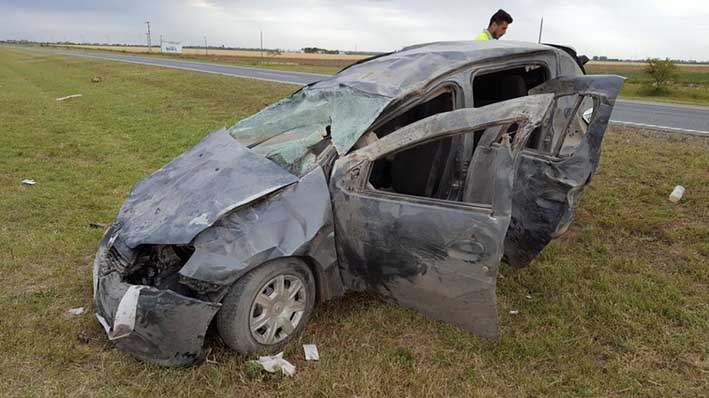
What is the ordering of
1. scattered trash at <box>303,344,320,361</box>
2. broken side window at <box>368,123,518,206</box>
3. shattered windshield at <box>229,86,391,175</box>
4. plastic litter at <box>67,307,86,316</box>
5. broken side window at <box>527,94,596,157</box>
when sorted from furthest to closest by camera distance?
1. broken side window at <box>527,94,596,157</box>
2. plastic litter at <box>67,307,86,316</box>
3. broken side window at <box>368,123,518,206</box>
4. shattered windshield at <box>229,86,391,175</box>
5. scattered trash at <box>303,344,320,361</box>

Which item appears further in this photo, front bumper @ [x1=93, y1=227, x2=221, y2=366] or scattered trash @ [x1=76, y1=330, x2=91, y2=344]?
scattered trash @ [x1=76, y1=330, x2=91, y2=344]

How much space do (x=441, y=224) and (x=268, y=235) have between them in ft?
2.96

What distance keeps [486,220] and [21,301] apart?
3116mm

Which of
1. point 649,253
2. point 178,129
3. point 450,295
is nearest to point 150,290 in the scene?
point 450,295

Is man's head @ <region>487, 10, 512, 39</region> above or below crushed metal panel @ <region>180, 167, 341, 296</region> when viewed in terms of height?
above

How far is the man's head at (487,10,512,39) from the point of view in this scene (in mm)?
5484

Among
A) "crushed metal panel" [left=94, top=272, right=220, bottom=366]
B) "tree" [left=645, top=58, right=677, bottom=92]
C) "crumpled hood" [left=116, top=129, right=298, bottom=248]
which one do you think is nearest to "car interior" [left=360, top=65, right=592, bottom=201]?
"crumpled hood" [left=116, top=129, right=298, bottom=248]

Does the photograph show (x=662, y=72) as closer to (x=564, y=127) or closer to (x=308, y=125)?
(x=564, y=127)

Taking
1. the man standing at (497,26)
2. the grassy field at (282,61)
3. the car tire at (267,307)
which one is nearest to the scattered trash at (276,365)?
the car tire at (267,307)

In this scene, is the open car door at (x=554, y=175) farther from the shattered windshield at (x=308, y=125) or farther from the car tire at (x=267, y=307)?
the car tire at (x=267, y=307)

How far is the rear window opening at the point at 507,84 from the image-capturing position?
13.4 ft

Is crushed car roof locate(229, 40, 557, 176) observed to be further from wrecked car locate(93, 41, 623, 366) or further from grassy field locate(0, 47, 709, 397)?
grassy field locate(0, 47, 709, 397)

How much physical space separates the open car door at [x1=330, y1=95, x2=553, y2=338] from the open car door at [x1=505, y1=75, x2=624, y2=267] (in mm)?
887

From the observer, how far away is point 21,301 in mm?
3428
